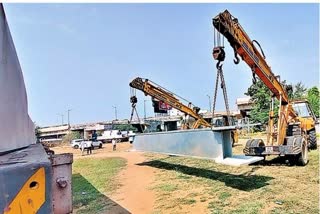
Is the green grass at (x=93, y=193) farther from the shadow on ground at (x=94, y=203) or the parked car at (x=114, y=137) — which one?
the parked car at (x=114, y=137)

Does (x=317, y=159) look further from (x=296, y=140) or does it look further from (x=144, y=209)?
(x=144, y=209)

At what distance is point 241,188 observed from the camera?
22.0 ft

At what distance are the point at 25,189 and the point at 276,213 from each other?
474 cm

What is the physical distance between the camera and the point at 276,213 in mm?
4977

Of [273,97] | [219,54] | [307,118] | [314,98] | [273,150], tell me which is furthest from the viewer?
[314,98]

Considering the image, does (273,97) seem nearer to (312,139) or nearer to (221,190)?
(312,139)

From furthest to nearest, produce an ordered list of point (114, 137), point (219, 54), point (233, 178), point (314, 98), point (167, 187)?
1. point (114, 137)
2. point (314, 98)
3. point (233, 178)
4. point (167, 187)
5. point (219, 54)

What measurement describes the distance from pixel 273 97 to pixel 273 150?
186 cm

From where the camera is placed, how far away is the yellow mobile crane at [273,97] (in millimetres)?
6906

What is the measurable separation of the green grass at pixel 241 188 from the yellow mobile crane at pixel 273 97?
54 centimetres

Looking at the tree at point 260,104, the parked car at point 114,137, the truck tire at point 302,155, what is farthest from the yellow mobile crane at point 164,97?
the parked car at point 114,137

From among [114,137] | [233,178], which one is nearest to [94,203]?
[233,178]

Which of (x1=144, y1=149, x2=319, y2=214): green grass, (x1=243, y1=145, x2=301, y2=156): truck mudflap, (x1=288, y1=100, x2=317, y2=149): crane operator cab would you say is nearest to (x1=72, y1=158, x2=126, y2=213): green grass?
(x1=144, y1=149, x2=319, y2=214): green grass

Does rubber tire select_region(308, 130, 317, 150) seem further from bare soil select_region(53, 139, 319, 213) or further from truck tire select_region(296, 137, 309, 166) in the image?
truck tire select_region(296, 137, 309, 166)
